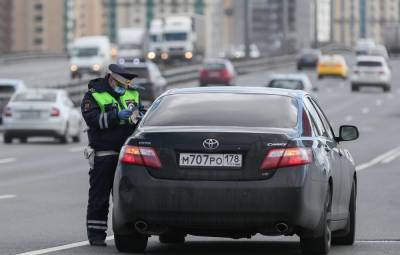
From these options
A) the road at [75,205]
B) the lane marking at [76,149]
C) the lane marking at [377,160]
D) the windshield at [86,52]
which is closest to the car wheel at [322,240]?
the road at [75,205]

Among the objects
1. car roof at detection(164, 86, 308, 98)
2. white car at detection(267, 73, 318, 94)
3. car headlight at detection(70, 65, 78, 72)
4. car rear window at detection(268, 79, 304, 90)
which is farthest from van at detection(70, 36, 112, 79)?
car roof at detection(164, 86, 308, 98)

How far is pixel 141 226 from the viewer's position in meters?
10.9

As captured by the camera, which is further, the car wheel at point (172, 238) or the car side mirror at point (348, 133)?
the car side mirror at point (348, 133)

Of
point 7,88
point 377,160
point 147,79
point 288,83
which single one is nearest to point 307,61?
point 288,83

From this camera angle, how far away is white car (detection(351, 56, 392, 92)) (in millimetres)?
76625

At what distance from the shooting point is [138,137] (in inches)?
430

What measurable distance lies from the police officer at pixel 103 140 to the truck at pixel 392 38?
12646 cm

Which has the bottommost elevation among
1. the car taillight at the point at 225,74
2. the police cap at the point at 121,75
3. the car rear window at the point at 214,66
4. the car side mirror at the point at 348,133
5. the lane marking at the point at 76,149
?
the car taillight at the point at 225,74

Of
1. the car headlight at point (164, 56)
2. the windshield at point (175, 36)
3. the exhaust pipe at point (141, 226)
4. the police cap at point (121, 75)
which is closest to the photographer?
the exhaust pipe at point (141, 226)

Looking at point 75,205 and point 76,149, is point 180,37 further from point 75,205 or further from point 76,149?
point 75,205

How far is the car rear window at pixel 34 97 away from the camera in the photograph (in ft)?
127

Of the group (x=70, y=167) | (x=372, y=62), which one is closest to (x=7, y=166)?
(x=70, y=167)

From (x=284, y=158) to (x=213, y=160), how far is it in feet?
1.59

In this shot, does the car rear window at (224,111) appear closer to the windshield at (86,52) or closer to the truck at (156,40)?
the windshield at (86,52)
